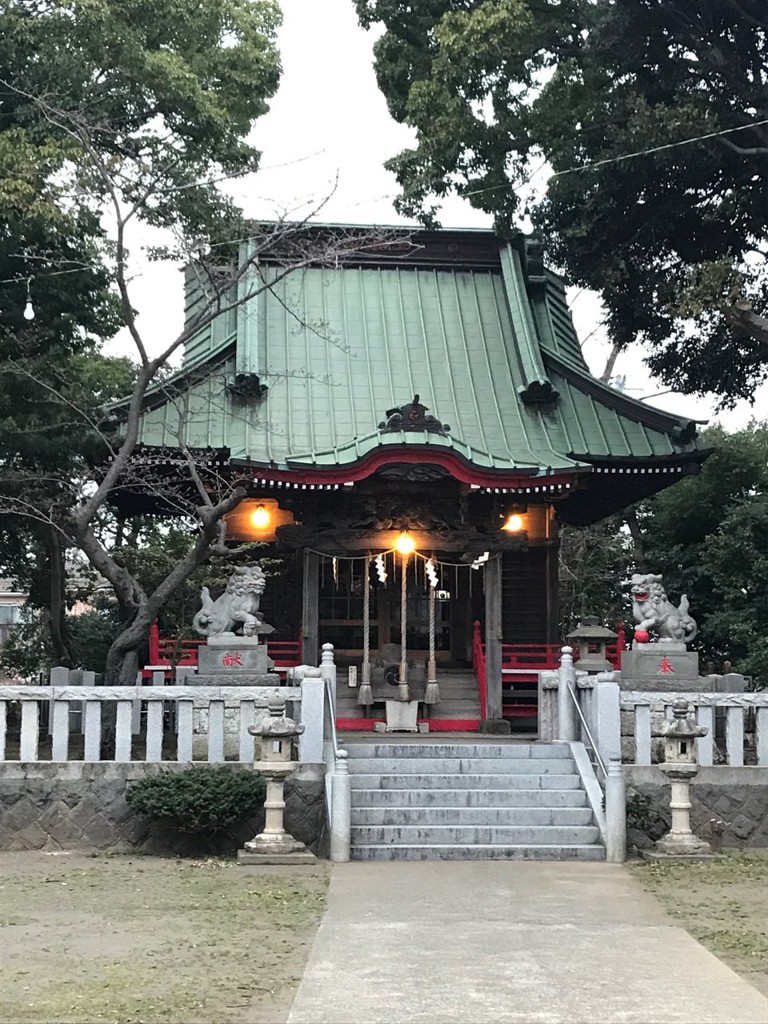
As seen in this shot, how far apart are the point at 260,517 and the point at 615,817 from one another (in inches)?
370

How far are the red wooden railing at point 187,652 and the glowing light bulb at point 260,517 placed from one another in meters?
1.92

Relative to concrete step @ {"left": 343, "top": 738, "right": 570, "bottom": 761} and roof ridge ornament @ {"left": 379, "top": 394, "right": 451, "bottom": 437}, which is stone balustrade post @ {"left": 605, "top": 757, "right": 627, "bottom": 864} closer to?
concrete step @ {"left": 343, "top": 738, "right": 570, "bottom": 761}

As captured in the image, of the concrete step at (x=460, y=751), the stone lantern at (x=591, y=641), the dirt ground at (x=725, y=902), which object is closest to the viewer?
the dirt ground at (x=725, y=902)

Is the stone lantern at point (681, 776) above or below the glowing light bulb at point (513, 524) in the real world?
below

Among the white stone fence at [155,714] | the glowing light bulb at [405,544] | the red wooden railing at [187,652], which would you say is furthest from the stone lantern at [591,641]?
the white stone fence at [155,714]

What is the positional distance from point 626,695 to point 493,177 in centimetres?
946

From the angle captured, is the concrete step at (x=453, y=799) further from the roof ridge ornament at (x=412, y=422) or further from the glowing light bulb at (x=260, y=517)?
the glowing light bulb at (x=260, y=517)

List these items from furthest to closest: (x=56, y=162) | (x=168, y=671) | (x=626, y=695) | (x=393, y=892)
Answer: (x=168, y=671) → (x=56, y=162) → (x=626, y=695) → (x=393, y=892)

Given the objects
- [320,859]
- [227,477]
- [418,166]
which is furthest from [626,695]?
[418,166]

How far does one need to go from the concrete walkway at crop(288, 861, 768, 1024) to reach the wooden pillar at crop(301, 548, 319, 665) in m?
8.04

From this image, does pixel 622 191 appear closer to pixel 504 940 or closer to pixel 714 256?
pixel 714 256

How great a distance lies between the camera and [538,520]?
19891 millimetres

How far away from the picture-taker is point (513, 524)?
19.2 meters

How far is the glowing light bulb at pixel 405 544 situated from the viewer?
18.7 meters
